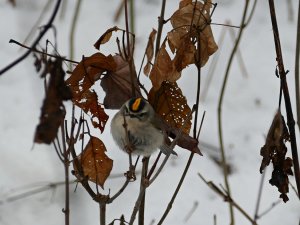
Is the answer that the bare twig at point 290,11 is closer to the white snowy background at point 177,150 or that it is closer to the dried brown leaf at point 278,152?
the white snowy background at point 177,150

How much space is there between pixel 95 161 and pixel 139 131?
1.65 ft

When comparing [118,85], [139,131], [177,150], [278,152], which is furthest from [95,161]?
[177,150]

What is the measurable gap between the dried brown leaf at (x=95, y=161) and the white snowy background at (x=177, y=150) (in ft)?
2.51

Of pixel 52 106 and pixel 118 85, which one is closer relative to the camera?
pixel 52 106

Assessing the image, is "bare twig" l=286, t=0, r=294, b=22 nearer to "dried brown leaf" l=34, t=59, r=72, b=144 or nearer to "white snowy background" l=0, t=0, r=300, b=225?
"white snowy background" l=0, t=0, r=300, b=225

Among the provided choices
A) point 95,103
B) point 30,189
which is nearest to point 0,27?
point 30,189

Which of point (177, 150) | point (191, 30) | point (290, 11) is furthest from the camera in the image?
point (290, 11)

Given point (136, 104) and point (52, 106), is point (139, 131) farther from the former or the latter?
point (52, 106)

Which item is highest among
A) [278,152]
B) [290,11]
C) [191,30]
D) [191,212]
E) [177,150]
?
[290,11]

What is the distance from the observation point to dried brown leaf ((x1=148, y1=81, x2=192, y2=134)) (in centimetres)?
198

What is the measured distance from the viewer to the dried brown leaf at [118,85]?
74.7 inches

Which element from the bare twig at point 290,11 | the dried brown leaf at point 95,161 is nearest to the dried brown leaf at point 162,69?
the dried brown leaf at point 95,161

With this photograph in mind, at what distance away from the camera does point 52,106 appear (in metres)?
1.27

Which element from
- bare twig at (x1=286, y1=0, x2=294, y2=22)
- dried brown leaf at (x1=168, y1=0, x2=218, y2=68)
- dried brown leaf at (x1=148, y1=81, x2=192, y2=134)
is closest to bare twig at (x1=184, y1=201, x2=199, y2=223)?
dried brown leaf at (x1=148, y1=81, x2=192, y2=134)
